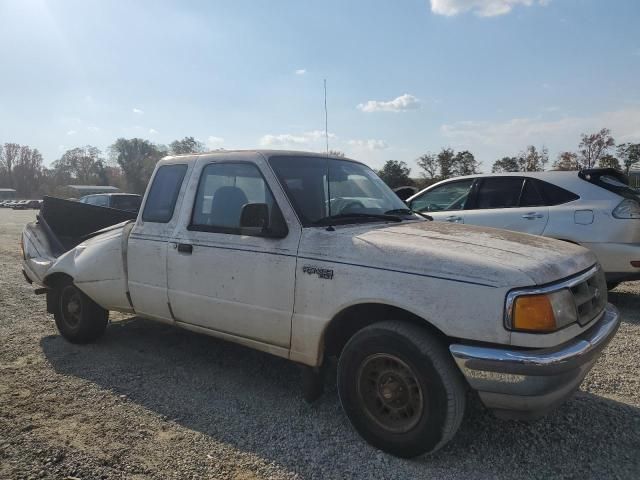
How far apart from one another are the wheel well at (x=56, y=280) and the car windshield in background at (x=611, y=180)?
630 centimetres

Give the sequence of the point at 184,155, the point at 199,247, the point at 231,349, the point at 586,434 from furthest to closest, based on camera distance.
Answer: the point at 231,349, the point at 184,155, the point at 199,247, the point at 586,434

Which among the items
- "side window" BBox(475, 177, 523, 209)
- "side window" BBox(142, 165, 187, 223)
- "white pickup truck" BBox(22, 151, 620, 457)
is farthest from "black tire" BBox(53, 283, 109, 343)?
"side window" BBox(475, 177, 523, 209)

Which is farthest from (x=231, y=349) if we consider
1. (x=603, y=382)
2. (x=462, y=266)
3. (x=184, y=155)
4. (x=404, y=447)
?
(x=603, y=382)

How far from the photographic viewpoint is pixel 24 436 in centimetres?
326

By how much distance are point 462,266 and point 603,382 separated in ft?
7.45

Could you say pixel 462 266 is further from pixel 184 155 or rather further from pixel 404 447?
pixel 184 155

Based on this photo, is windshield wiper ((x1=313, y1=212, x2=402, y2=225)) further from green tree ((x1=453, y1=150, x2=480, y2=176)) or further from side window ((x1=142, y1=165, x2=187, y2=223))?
green tree ((x1=453, y1=150, x2=480, y2=176))

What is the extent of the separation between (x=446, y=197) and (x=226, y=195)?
181 inches

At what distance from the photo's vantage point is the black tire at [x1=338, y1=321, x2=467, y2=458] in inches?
108

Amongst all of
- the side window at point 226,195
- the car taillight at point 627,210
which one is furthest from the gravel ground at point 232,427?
the car taillight at point 627,210

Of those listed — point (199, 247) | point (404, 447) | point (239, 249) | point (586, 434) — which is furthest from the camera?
point (199, 247)

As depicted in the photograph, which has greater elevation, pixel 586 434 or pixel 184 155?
pixel 184 155

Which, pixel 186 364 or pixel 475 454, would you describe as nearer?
pixel 475 454

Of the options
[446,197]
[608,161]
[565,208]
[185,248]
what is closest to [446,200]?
[446,197]
